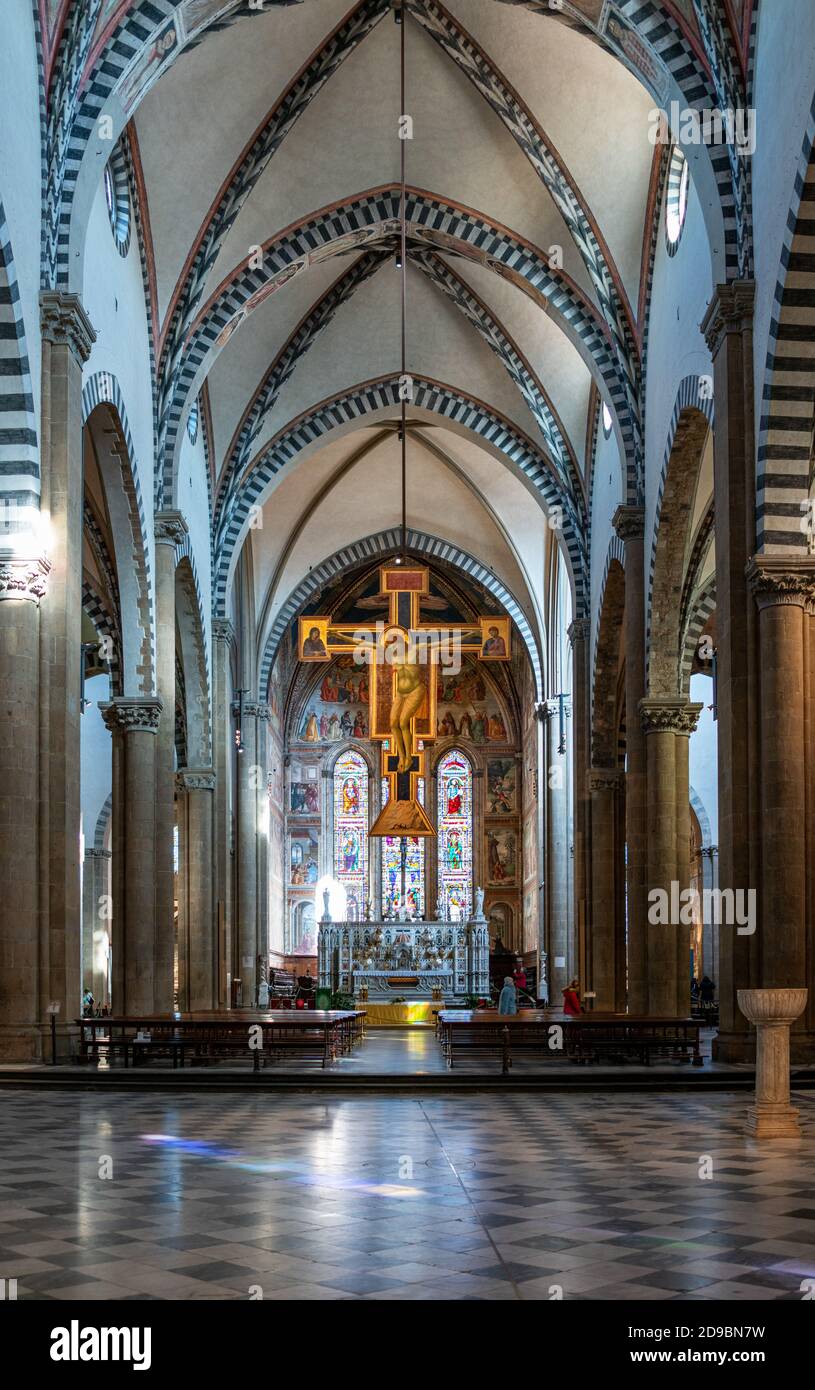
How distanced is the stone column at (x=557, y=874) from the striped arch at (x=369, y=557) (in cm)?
285

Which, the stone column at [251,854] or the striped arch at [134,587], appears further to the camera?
the stone column at [251,854]

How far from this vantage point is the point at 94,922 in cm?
3678

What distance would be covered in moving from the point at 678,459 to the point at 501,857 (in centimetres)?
3011

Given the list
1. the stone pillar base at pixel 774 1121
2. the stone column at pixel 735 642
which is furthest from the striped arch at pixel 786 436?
the stone pillar base at pixel 774 1121

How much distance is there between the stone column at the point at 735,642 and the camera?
48.8 feet

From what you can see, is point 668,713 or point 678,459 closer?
point 678,459

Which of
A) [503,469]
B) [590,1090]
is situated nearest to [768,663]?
[590,1090]

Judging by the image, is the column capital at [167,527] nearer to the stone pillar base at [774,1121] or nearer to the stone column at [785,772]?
the stone column at [785,772]

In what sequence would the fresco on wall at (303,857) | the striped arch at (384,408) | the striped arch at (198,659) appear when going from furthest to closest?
the fresco on wall at (303,857), the striped arch at (384,408), the striped arch at (198,659)

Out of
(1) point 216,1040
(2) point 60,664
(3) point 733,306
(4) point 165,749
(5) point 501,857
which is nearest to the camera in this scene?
(2) point 60,664

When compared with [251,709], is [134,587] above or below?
above

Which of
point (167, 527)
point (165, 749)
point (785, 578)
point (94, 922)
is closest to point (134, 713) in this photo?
point (165, 749)

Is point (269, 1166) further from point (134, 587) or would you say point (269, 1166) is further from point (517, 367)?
point (517, 367)

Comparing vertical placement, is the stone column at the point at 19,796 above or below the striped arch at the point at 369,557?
below
